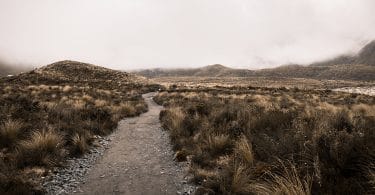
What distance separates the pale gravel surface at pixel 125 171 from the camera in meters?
7.05

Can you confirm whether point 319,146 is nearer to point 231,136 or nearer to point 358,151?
point 358,151

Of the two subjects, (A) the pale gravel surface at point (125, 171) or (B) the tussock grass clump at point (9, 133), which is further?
(B) the tussock grass clump at point (9, 133)

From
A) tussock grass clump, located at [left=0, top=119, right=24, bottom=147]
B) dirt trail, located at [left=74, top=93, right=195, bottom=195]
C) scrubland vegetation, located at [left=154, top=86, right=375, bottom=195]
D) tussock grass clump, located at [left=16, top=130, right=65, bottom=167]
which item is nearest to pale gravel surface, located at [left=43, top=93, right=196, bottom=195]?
dirt trail, located at [left=74, top=93, right=195, bottom=195]

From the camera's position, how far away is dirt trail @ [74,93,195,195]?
23.3ft

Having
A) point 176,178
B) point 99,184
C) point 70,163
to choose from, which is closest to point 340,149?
point 176,178

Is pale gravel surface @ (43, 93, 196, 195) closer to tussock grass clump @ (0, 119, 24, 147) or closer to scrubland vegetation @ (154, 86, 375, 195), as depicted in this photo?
scrubland vegetation @ (154, 86, 375, 195)

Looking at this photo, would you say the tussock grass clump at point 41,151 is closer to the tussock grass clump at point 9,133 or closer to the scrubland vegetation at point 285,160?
the tussock grass clump at point 9,133

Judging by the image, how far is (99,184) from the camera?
7.39m

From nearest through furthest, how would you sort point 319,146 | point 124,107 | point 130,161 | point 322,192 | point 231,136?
1. point 322,192
2. point 319,146
3. point 130,161
4. point 231,136
5. point 124,107

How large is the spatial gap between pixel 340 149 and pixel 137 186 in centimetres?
424

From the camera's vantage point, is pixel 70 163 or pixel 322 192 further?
pixel 70 163

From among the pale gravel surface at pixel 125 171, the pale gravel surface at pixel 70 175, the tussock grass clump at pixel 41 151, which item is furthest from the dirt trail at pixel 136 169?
the tussock grass clump at pixel 41 151

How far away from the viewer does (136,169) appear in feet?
27.6

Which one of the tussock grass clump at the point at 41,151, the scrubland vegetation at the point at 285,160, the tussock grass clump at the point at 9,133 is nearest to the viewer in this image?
the scrubland vegetation at the point at 285,160
